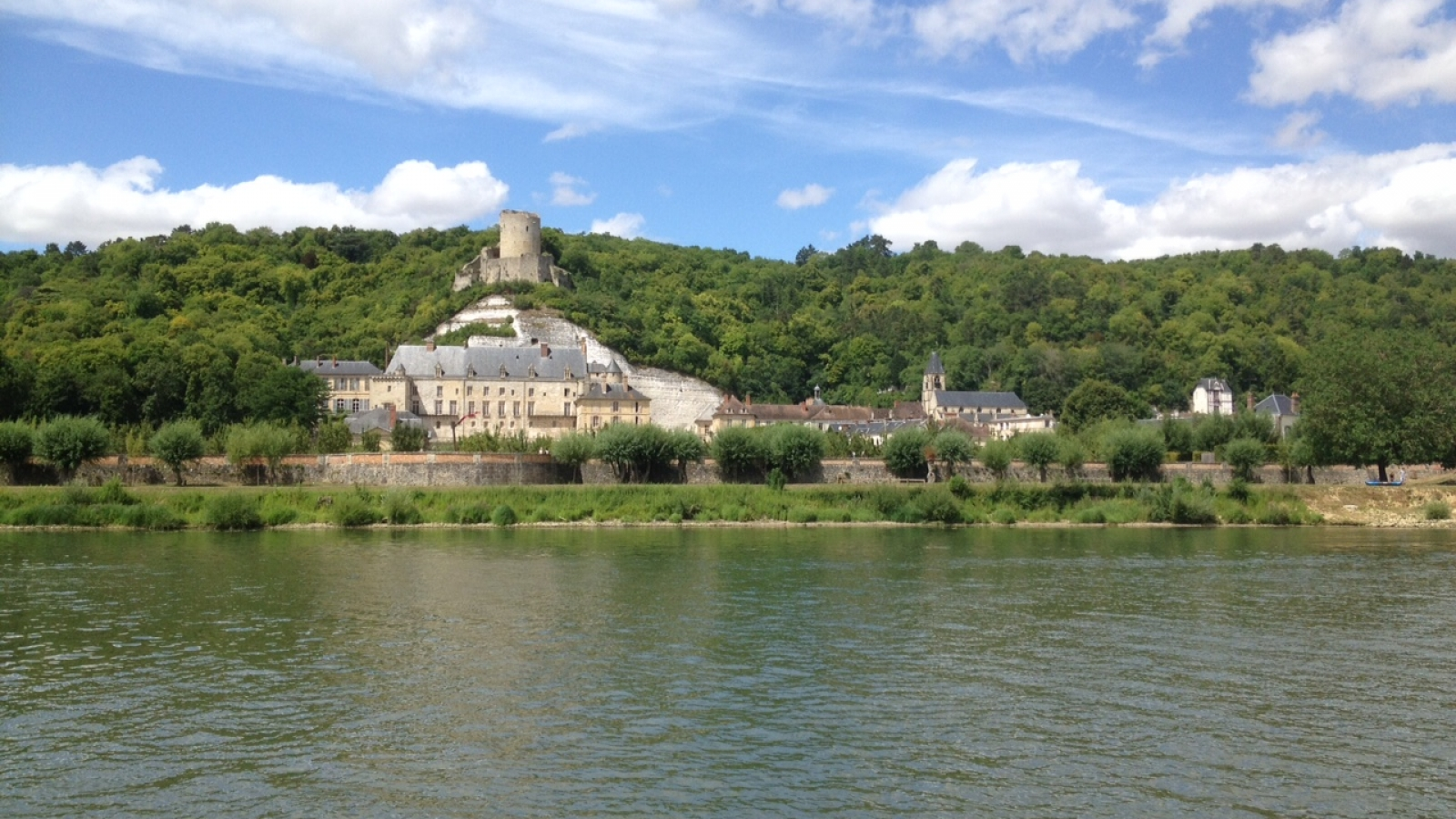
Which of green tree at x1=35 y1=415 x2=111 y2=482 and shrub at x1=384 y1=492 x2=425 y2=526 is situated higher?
green tree at x1=35 y1=415 x2=111 y2=482

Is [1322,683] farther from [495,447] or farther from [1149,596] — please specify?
[495,447]

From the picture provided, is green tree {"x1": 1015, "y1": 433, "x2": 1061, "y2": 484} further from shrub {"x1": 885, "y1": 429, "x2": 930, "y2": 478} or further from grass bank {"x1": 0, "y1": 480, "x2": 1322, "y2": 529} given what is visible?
shrub {"x1": 885, "y1": 429, "x2": 930, "y2": 478}

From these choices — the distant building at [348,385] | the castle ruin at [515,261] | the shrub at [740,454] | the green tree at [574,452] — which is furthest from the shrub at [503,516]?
the castle ruin at [515,261]

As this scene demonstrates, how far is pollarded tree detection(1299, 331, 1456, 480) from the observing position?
2116 inches

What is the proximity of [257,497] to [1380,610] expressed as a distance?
36.8 meters

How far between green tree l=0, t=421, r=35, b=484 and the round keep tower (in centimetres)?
5643

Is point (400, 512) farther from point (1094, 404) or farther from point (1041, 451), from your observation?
point (1094, 404)

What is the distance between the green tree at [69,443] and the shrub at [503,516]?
53.6 feet

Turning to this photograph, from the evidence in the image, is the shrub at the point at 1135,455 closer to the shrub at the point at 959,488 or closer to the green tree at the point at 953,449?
the green tree at the point at 953,449

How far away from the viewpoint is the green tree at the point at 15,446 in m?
49.0

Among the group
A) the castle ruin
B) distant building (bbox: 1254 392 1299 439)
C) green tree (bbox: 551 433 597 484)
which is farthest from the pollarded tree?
the castle ruin

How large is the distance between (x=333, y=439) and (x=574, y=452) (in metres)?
11.7

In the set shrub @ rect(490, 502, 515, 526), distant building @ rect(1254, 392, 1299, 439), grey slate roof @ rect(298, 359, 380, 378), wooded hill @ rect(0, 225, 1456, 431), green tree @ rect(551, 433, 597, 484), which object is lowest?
shrub @ rect(490, 502, 515, 526)

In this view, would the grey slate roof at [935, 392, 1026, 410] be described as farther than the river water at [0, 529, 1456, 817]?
Yes
